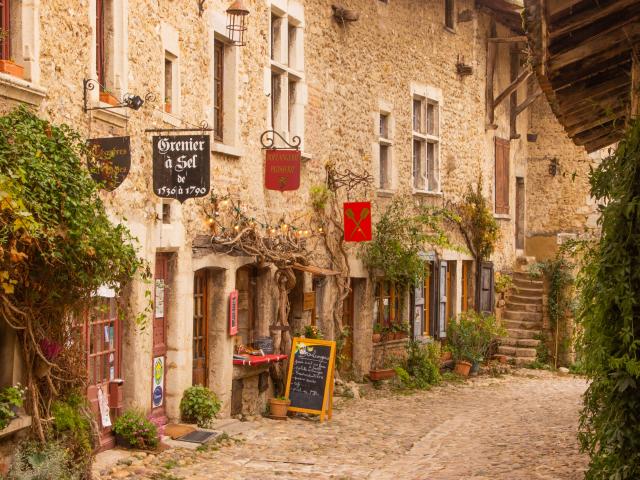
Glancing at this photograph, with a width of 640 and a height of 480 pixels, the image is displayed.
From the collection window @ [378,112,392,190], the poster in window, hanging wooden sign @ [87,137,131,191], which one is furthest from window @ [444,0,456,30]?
hanging wooden sign @ [87,137,131,191]

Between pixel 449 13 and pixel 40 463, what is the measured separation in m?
13.1

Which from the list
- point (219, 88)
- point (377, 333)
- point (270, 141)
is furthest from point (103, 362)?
point (377, 333)

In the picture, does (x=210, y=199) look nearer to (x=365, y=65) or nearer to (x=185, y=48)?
(x=185, y=48)

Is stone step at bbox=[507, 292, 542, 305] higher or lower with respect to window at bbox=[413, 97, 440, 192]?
lower

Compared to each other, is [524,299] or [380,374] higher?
[524,299]

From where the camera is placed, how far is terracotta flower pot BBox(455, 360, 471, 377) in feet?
54.9

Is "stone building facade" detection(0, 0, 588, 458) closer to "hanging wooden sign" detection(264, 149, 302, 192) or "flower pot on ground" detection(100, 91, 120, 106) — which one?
"flower pot on ground" detection(100, 91, 120, 106)

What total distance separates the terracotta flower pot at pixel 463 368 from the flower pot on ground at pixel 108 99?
32.1 feet

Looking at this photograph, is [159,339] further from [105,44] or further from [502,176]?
[502,176]

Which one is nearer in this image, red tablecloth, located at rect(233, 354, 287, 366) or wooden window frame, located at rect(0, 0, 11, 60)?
wooden window frame, located at rect(0, 0, 11, 60)

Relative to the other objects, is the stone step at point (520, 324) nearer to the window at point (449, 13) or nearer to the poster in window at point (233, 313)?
the window at point (449, 13)

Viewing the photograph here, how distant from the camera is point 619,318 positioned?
5586mm

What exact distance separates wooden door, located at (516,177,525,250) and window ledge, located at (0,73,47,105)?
15.8 meters

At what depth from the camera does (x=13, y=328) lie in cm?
677
